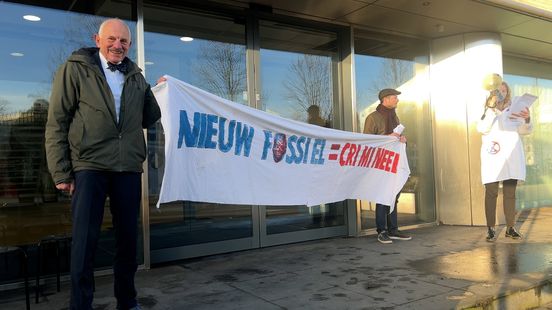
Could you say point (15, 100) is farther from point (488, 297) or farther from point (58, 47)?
point (488, 297)

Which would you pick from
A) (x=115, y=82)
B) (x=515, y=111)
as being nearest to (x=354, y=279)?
(x=115, y=82)

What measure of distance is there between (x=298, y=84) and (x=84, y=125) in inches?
158

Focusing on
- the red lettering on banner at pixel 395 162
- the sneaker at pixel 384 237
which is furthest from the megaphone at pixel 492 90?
the sneaker at pixel 384 237

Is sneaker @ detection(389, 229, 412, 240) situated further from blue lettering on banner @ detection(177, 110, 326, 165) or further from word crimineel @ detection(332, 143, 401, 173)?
blue lettering on banner @ detection(177, 110, 326, 165)

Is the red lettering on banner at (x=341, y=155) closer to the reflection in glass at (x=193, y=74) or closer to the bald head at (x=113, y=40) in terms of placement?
the reflection in glass at (x=193, y=74)

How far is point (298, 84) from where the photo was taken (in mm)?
6621

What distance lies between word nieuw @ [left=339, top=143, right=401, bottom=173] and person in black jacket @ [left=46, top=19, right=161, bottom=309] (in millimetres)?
2958

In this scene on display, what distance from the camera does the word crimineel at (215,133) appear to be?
435 centimetres

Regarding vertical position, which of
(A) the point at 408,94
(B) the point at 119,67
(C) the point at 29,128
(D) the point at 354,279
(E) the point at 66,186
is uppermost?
(A) the point at 408,94

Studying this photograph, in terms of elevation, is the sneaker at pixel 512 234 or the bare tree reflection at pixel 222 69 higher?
the bare tree reflection at pixel 222 69

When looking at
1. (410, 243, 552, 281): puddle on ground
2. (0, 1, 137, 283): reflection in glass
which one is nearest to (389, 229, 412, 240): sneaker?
(410, 243, 552, 281): puddle on ground

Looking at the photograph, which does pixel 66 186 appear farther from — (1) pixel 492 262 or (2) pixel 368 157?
(1) pixel 492 262

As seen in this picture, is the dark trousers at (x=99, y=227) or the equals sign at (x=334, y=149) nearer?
the dark trousers at (x=99, y=227)

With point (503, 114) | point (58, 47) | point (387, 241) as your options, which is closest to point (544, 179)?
point (503, 114)
